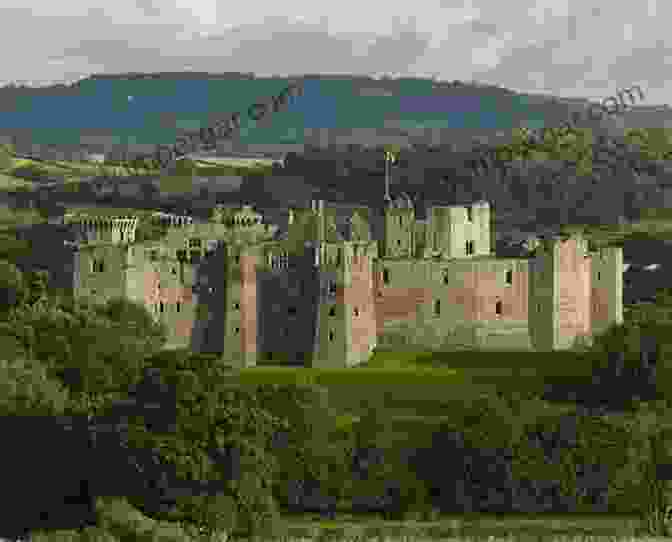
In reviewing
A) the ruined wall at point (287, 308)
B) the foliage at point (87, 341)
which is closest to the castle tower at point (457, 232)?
the ruined wall at point (287, 308)

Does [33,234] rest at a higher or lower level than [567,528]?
higher

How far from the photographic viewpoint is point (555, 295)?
8038 cm

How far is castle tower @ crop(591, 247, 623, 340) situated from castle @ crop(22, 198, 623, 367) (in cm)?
15

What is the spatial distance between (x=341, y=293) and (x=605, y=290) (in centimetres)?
1024

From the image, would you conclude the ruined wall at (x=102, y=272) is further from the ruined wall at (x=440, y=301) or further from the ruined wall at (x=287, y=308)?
the ruined wall at (x=440, y=301)

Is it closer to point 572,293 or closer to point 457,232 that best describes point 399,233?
point 457,232

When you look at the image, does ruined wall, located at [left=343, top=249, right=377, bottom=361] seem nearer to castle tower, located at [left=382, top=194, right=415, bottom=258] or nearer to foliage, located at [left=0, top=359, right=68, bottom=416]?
castle tower, located at [left=382, top=194, right=415, bottom=258]

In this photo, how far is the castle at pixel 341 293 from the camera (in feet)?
255

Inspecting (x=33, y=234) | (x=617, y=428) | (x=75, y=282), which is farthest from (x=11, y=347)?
(x=33, y=234)

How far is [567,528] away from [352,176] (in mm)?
90417

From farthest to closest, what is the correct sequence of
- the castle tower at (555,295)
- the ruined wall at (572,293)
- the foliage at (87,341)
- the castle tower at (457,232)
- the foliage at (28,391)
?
the castle tower at (457,232) → the ruined wall at (572,293) → the castle tower at (555,295) → the foliage at (87,341) → the foliage at (28,391)

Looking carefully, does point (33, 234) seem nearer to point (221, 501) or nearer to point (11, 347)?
point (11, 347)

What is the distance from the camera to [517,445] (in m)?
63.1

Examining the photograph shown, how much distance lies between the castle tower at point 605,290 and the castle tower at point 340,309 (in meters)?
8.72
